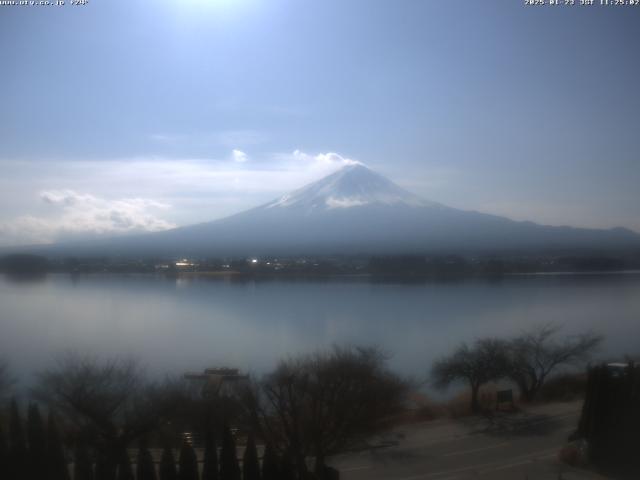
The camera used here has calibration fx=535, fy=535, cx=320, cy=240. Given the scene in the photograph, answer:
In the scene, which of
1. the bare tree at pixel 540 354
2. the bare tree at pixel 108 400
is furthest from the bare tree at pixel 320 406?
the bare tree at pixel 540 354

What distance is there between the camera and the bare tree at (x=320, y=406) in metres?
4.24

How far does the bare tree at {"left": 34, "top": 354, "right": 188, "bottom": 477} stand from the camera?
3.79 metres

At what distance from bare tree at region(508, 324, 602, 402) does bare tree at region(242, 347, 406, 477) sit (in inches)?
80.9

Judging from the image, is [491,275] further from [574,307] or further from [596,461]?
[596,461]

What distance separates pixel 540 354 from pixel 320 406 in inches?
143

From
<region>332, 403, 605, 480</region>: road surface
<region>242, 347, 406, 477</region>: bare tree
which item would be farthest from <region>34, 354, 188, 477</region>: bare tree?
<region>332, 403, 605, 480</region>: road surface

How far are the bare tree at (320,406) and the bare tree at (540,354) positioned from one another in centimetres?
205

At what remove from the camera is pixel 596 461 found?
4062 millimetres

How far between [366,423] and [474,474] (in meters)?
0.96

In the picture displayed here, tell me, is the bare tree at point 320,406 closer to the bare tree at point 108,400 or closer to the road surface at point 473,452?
the road surface at point 473,452

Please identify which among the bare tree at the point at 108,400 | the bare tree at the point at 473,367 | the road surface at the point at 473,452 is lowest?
the road surface at the point at 473,452

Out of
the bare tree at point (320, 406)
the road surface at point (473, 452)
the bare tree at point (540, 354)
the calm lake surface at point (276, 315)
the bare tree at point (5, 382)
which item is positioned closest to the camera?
the road surface at point (473, 452)

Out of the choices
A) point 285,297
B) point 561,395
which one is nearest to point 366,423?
point 561,395

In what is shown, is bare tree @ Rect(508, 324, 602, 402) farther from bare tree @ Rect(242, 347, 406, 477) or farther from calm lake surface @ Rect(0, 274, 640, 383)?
bare tree @ Rect(242, 347, 406, 477)
